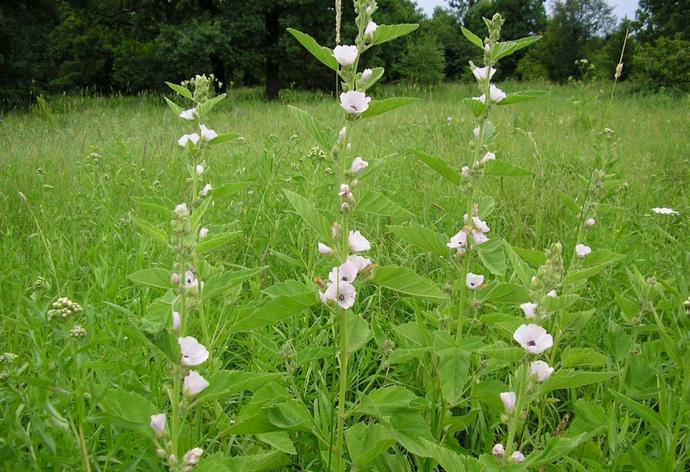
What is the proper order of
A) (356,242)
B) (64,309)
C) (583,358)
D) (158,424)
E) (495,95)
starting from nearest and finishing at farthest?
1. (158,424)
2. (64,309)
3. (356,242)
4. (583,358)
5. (495,95)

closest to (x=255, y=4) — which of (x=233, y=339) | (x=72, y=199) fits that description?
(x=72, y=199)

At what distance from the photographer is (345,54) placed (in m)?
1.33

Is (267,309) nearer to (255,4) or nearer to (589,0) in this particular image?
(255,4)

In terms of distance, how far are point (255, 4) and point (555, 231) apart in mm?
17885

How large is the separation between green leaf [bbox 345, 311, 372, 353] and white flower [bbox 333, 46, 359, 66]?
2.14 ft

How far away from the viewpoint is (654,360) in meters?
1.85

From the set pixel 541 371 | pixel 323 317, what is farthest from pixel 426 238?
pixel 323 317

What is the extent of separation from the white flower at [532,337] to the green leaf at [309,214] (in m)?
0.52

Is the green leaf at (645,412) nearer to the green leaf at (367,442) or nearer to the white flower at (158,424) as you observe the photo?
the green leaf at (367,442)

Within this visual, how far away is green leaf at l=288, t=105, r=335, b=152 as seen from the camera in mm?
1326

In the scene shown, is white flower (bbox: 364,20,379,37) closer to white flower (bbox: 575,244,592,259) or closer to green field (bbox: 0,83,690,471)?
green field (bbox: 0,83,690,471)

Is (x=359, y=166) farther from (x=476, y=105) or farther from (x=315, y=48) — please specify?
(x=476, y=105)

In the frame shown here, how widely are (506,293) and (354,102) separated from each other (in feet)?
2.47

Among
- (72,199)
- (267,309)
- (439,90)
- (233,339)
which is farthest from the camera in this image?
(439,90)
